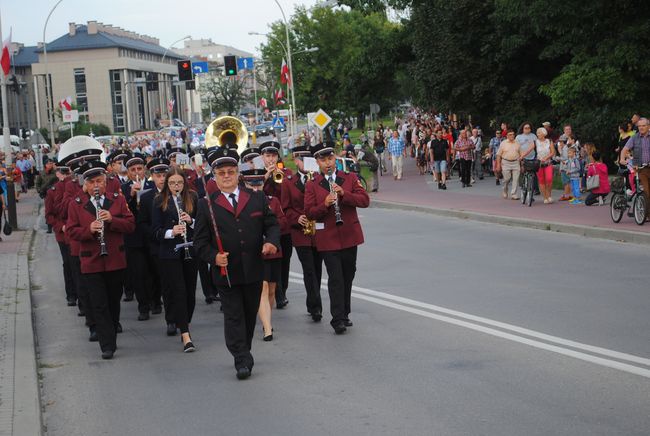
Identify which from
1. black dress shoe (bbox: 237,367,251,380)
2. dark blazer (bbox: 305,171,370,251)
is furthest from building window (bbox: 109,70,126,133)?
black dress shoe (bbox: 237,367,251,380)

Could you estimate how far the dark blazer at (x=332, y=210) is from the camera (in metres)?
10.2

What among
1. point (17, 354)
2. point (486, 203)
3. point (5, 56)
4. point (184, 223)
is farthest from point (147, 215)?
point (5, 56)

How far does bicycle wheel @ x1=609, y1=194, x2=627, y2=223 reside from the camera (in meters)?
18.2

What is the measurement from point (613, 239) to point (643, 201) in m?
1.12

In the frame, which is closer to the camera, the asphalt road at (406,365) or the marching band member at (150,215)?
the asphalt road at (406,365)

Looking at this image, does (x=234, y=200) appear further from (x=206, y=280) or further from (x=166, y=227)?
(x=206, y=280)

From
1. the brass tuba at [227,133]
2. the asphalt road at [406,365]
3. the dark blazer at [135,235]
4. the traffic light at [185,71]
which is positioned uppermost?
the traffic light at [185,71]

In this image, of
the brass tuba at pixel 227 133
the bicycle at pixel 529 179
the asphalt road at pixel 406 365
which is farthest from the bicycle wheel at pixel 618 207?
the brass tuba at pixel 227 133

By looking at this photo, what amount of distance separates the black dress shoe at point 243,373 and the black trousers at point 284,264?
11.6 feet

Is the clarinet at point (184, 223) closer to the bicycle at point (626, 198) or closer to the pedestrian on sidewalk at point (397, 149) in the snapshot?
the bicycle at point (626, 198)

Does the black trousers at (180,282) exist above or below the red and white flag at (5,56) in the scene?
below

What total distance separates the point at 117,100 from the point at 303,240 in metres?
139

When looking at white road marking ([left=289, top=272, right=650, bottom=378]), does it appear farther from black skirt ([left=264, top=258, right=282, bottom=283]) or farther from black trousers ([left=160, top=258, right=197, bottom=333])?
black trousers ([left=160, top=258, right=197, bottom=333])

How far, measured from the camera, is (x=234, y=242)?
27.8 ft
